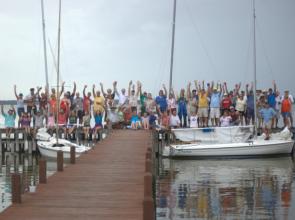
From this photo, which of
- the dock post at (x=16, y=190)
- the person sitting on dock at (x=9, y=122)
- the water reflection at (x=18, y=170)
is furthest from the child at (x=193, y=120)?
the dock post at (x=16, y=190)

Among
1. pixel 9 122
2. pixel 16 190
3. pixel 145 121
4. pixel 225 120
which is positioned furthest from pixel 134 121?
pixel 16 190

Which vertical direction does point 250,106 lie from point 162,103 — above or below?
below

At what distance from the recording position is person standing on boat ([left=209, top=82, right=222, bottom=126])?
107ft

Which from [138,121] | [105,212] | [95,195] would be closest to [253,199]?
[95,195]

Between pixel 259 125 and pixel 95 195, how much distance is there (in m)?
23.4

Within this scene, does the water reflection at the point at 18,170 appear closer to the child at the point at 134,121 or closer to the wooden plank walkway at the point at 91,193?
the wooden plank walkway at the point at 91,193

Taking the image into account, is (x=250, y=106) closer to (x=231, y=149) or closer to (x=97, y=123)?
(x=231, y=149)

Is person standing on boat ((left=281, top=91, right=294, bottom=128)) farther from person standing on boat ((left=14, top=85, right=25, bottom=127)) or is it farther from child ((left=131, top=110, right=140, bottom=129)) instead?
person standing on boat ((left=14, top=85, right=25, bottom=127))

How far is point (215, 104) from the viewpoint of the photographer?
108 feet

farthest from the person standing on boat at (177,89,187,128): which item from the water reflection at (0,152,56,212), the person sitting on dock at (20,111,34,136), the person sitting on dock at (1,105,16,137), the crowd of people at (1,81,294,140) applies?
the person sitting on dock at (1,105,16,137)

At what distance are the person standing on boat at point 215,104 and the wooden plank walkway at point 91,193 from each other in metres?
11.9

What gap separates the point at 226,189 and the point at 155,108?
37.8 ft

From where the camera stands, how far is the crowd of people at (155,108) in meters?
33.2

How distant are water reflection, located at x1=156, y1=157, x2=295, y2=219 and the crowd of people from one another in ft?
8.41
